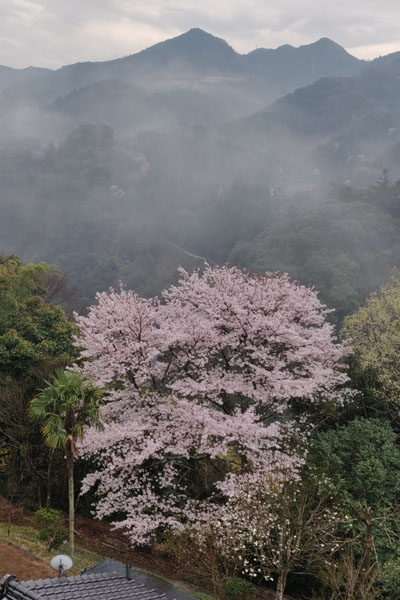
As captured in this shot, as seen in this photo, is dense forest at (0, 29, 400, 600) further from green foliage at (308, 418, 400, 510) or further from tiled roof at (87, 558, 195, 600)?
tiled roof at (87, 558, 195, 600)

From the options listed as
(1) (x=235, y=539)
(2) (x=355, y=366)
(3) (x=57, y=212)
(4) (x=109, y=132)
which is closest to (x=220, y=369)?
(1) (x=235, y=539)

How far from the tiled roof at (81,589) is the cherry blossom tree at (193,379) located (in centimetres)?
545

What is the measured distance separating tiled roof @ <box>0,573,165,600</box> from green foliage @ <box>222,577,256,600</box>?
17.2 ft

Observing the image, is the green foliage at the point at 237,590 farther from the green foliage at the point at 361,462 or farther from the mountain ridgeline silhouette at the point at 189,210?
the mountain ridgeline silhouette at the point at 189,210

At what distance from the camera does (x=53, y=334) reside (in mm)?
28297

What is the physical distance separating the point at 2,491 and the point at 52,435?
11.7m

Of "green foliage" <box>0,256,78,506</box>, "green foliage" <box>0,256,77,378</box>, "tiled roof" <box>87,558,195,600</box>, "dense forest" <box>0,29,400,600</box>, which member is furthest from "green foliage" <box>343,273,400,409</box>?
"green foliage" <box>0,256,77,378</box>

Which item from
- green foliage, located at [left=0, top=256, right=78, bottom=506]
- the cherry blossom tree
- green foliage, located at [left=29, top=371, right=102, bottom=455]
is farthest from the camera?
green foliage, located at [left=0, top=256, right=78, bottom=506]

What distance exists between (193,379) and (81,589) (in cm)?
910

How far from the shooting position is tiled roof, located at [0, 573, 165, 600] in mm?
8297

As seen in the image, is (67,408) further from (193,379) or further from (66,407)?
(193,379)

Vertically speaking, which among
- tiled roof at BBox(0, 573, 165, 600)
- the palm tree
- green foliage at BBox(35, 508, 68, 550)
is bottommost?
green foliage at BBox(35, 508, 68, 550)

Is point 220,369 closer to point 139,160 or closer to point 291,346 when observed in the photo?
point 291,346

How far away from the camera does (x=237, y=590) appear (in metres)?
14.7
